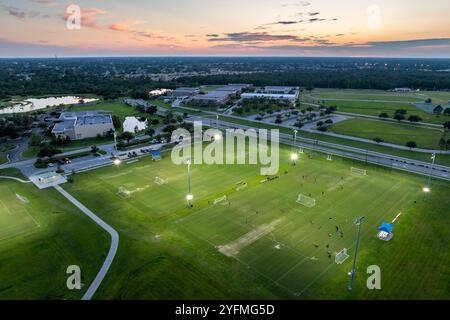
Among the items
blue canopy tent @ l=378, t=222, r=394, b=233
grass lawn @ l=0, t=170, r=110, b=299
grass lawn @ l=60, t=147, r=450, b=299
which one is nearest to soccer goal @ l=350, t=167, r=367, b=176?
grass lawn @ l=60, t=147, r=450, b=299

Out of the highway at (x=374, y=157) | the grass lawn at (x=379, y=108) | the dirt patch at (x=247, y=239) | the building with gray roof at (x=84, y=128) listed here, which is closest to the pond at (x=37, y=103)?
the building with gray roof at (x=84, y=128)

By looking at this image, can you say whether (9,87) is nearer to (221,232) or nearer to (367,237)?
(221,232)

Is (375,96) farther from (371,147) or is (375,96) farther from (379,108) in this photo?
(371,147)

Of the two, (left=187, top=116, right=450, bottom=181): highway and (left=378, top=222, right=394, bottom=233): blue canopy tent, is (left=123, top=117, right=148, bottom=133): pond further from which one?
(left=378, top=222, right=394, bottom=233): blue canopy tent

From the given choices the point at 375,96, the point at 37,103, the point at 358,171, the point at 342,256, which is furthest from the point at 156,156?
the point at 375,96

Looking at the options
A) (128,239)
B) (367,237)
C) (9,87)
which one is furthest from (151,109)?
(9,87)

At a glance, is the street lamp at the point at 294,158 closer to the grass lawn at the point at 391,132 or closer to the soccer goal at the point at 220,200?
the soccer goal at the point at 220,200
